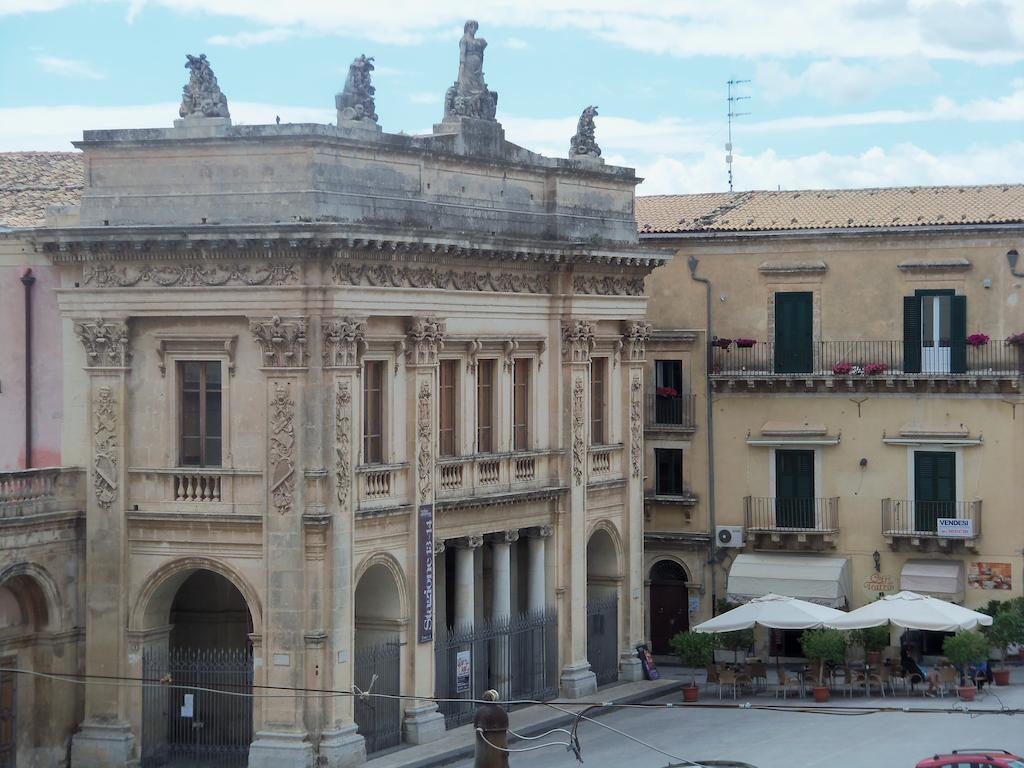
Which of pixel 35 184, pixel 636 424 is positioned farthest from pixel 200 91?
pixel 636 424

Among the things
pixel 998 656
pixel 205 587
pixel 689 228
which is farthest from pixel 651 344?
pixel 205 587

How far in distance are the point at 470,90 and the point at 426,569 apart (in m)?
9.97

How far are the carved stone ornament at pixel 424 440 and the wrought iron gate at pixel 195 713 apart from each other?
4.66 metres

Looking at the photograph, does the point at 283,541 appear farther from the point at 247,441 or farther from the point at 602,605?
the point at 602,605

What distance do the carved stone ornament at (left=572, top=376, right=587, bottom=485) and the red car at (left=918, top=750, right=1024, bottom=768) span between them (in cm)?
1357

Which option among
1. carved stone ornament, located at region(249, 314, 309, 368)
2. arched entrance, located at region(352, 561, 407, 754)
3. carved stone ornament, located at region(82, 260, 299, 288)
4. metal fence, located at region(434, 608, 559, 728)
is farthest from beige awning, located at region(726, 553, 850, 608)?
carved stone ornament, located at region(82, 260, 299, 288)

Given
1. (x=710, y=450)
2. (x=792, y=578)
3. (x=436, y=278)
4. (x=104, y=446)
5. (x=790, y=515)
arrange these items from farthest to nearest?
(x=710, y=450), (x=790, y=515), (x=792, y=578), (x=436, y=278), (x=104, y=446)

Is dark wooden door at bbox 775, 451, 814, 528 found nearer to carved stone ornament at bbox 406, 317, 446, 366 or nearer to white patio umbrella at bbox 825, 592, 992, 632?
white patio umbrella at bbox 825, 592, 992, 632

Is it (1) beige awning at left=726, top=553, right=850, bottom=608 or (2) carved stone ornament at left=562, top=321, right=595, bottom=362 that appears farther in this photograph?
(1) beige awning at left=726, top=553, right=850, bottom=608

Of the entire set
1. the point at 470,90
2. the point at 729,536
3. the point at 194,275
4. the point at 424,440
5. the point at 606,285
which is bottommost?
the point at 729,536

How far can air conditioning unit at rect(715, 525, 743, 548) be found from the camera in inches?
2061

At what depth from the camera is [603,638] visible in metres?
48.2

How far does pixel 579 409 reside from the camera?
152 ft

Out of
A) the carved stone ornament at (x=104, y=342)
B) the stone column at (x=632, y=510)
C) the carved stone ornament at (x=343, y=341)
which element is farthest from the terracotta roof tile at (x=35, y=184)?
the stone column at (x=632, y=510)
